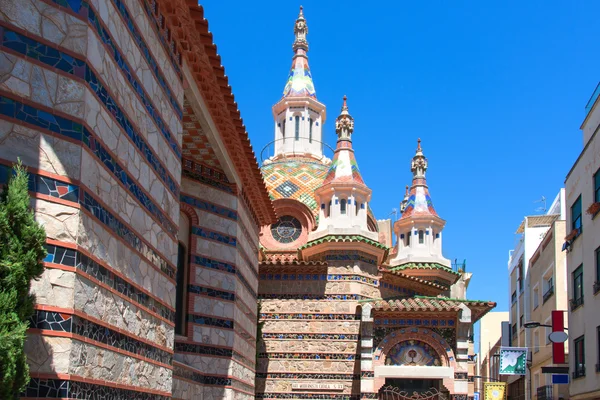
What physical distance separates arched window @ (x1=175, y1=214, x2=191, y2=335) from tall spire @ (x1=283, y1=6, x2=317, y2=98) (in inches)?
796

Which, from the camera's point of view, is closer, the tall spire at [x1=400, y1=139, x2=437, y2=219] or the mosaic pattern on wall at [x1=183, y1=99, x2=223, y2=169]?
the mosaic pattern on wall at [x1=183, y1=99, x2=223, y2=169]

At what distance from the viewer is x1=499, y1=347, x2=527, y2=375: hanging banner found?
25.6 meters

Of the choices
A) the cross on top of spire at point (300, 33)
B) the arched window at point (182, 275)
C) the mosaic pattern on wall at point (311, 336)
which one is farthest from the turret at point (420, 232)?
the arched window at point (182, 275)

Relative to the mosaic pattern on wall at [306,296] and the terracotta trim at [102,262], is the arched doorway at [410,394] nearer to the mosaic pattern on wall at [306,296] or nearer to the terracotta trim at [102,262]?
the mosaic pattern on wall at [306,296]

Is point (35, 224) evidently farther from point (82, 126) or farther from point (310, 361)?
point (310, 361)

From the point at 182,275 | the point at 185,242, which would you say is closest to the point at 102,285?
the point at 182,275

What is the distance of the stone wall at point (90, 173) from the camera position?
7160mm

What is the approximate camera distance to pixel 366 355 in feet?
75.6

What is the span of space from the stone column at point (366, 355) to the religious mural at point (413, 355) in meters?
0.57

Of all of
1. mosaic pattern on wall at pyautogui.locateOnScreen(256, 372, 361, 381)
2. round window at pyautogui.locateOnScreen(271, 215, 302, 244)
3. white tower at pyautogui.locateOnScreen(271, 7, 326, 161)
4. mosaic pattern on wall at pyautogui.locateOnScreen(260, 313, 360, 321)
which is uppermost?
white tower at pyautogui.locateOnScreen(271, 7, 326, 161)

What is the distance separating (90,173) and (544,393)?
22.7 meters

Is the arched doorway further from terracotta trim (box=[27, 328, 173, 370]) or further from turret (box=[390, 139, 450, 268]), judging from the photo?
terracotta trim (box=[27, 328, 173, 370])

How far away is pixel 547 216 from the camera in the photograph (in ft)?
121

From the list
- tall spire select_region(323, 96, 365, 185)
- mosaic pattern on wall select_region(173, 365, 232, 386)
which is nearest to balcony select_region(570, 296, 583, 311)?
tall spire select_region(323, 96, 365, 185)
